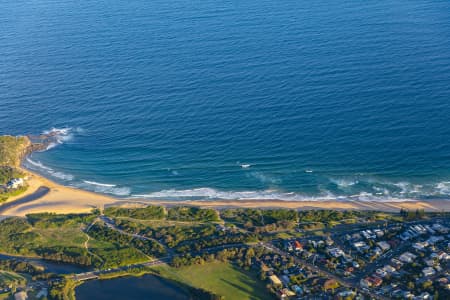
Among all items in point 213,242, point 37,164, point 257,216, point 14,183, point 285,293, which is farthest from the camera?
point 37,164

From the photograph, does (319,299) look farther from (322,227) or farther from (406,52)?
(406,52)

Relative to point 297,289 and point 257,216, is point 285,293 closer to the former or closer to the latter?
point 297,289

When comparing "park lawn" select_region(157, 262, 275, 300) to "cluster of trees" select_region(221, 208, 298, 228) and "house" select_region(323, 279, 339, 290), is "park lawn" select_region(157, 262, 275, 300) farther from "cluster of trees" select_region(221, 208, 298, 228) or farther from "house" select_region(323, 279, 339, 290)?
"cluster of trees" select_region(221, 208, 298, 228)

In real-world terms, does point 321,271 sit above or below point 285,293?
above

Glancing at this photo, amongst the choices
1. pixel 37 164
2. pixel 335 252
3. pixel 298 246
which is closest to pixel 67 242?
pixel 37 164

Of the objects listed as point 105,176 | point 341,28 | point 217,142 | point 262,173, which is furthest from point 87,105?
point 341,28

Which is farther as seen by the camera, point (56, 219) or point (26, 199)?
point (26, 199)
